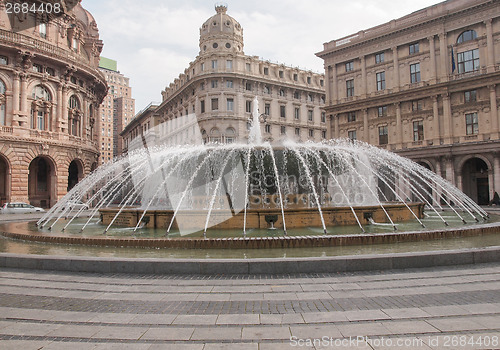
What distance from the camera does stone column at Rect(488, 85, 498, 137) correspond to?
34344 millimetres

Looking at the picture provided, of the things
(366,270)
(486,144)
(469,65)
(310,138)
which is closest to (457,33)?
(469,65)

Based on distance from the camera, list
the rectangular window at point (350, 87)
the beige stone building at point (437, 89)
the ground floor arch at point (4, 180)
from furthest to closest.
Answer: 1. the rectangular window at point (350, 87)
2. the ground floor arch at point (4, 180)
3. the beige stone building at point (437, 89)

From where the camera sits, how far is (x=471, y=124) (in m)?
36.2

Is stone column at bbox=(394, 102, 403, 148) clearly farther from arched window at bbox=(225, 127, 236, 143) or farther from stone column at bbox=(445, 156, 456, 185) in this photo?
arched window at bbox=(225, 127, 236, 143)

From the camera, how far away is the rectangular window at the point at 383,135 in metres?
42.2

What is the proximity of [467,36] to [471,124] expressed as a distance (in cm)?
891

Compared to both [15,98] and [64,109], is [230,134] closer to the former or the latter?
[64,109]

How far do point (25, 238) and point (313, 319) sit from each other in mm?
10367

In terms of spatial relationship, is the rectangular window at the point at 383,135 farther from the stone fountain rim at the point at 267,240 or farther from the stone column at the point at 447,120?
the stone fountain rim at the point at 267,240

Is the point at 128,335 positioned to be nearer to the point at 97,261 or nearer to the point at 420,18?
the point at 97,261

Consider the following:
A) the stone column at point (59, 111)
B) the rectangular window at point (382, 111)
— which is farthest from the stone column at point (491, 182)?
the stone column at point (59, 111)

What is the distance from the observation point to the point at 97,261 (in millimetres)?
7648

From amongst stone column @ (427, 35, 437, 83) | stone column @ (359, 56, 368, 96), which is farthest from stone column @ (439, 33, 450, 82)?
stone column @ (359, 56, 368, 96)

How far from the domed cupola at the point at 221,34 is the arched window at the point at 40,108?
85.1 feet
